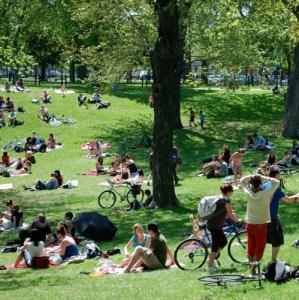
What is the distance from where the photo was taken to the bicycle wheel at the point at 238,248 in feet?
44.5

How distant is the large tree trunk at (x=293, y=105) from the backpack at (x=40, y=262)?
76.2ft

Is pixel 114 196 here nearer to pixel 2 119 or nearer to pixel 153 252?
pixel 153 252

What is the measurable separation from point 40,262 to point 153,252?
10.7 feet

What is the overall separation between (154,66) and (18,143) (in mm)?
18508

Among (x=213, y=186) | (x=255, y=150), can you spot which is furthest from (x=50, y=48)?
(x=213, y=186)

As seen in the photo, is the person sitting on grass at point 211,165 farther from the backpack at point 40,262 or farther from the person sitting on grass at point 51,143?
the backpack at point 40,262

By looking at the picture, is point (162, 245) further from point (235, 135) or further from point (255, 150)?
point (235, 135)

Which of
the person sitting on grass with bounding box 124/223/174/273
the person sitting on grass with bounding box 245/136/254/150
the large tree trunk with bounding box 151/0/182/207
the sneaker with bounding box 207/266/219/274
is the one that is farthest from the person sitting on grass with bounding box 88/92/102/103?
the sneaker with bounding box 207/266/219/274

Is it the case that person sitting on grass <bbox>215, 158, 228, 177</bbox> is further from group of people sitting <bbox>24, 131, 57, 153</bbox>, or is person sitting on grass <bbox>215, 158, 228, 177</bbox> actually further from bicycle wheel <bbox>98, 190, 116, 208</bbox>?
group of people sitting <bbox>24, 131, 57, 153</bbox>

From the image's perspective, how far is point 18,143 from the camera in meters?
39.8

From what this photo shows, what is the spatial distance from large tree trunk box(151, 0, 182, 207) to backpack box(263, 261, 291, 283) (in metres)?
12.1

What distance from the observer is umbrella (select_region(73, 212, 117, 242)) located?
741 inches

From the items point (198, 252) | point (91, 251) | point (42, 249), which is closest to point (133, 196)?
point (91, 251)

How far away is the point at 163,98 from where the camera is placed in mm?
22922
